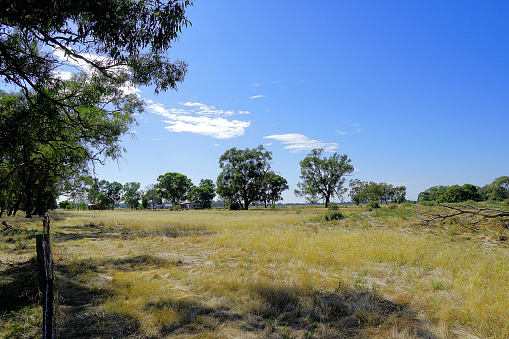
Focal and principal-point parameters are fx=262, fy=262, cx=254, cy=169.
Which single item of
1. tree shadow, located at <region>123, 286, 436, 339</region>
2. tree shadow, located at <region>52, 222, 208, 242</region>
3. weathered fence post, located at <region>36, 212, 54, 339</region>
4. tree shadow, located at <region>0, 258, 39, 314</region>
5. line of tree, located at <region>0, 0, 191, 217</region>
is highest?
line of tree, located at <region>0, 0, 191, 217</region>

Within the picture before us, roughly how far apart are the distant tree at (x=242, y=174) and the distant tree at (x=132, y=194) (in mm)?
76560

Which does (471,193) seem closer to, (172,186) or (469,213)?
(469,213)

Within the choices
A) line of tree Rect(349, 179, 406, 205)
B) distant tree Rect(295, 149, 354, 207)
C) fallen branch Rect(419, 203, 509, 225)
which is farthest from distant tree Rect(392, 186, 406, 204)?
fallen branch Rect(419, 203, 509, 225)

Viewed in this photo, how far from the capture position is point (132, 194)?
126 m

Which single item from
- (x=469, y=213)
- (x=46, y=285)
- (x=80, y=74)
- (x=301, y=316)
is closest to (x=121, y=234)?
(x=80, y=74)

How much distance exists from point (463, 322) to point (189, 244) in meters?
11.9

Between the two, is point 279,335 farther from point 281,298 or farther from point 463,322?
point 463,322

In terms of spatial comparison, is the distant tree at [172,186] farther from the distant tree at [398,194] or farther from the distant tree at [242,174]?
the distant tree at [398,194]

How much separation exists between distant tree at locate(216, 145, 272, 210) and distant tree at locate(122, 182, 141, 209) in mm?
76560

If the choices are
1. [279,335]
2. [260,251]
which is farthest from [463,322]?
[260,251]

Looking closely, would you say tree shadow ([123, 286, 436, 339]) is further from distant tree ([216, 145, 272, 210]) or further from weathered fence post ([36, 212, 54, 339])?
distant tree ([216, 145, 272, 210])

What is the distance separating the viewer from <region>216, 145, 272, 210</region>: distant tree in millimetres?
66625

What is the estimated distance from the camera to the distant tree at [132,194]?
12581 centimetres

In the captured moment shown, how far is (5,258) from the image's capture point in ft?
32.3
